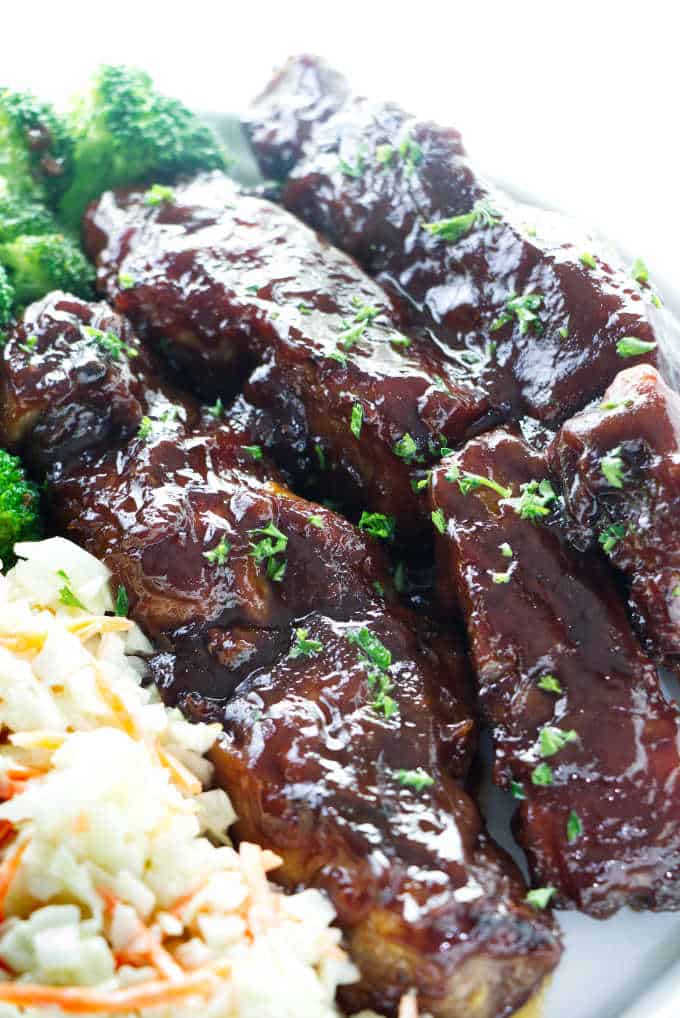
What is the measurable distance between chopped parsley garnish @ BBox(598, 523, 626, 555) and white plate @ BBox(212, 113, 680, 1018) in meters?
1.21

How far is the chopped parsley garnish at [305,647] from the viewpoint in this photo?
347 centimetres

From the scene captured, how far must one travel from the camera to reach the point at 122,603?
11.8 ft

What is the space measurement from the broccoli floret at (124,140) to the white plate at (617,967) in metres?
3.94

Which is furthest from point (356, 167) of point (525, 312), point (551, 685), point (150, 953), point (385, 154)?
point (150, 953)

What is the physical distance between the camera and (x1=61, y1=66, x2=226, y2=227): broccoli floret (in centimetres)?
498

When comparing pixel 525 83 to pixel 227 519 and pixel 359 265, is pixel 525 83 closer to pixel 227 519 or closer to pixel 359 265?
pixel 359 265

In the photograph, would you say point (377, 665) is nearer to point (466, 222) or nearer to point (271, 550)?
point (271, 550)

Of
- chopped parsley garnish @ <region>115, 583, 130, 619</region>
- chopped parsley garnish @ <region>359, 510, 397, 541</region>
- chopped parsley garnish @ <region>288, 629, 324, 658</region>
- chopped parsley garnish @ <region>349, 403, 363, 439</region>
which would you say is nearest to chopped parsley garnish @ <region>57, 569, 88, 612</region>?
chopped parsley garnish @ <region>115, 583, 130, 619</region>

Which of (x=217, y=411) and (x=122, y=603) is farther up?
(x=217, y=411)

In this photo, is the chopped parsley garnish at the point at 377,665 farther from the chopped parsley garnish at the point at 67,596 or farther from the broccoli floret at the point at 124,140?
the broccoli floret at the point at 124,140

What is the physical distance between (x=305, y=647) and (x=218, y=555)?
454 mm

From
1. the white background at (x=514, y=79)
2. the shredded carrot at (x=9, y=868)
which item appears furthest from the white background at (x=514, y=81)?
the shredded carrot at (x=9, y=868)

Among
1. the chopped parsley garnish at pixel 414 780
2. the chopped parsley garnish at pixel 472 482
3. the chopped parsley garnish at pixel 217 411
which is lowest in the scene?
the chopped parsley garnish at pixel 414 780

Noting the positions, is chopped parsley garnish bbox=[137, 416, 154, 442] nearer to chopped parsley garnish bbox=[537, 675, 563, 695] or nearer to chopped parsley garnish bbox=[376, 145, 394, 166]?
chopped parsley garnish bbox=[376, 145, 394, 166]
